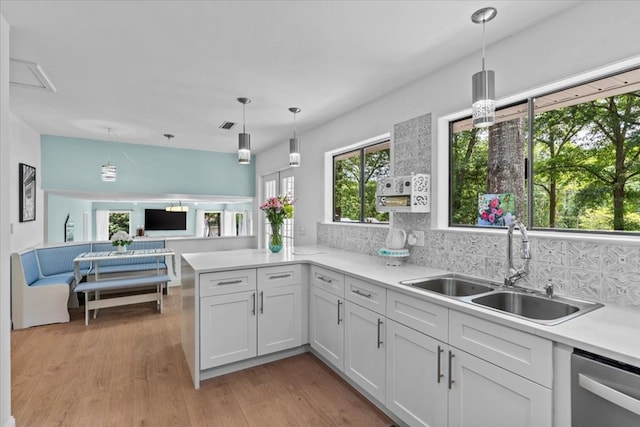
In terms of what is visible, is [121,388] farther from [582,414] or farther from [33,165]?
[33,165]

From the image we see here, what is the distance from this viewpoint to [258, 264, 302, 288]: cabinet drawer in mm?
2639

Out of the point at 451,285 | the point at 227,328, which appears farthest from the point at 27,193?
the point at 451,285

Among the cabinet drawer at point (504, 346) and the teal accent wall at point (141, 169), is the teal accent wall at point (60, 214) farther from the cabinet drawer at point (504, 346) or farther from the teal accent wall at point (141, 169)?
the cabinet drawer at point (504, 346)

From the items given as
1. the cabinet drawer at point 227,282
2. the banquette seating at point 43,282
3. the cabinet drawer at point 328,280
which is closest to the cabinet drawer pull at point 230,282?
the cabinet drawer at point 227,282

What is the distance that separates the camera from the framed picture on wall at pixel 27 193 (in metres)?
3.78

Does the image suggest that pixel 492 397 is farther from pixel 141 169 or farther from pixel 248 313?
pixel 141 169

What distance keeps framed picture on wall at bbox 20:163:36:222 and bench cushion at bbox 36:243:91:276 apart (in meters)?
0.47

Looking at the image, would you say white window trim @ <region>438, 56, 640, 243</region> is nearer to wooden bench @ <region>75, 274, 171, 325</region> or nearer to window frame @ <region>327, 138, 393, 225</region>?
window frame @ <region>327, 138, 393, 225</region>

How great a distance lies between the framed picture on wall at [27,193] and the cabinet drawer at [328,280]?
141 inches

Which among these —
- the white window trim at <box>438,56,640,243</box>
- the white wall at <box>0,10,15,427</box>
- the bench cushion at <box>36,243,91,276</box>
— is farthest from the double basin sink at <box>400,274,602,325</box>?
the bench cushion at <box>36,243,91,276</box>

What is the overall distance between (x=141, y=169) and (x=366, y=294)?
4641 mm

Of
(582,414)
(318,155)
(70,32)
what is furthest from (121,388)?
(318,155)

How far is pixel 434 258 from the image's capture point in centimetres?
249

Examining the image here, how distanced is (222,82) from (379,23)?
1.45 metres
